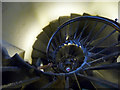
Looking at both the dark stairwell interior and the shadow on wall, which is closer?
the dark stairwell interior

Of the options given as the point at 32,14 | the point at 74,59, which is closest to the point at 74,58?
the point at 74,59

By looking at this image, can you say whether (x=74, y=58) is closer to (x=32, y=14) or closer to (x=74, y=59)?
(x=74, y=59)

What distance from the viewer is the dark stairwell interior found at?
1.29 meters

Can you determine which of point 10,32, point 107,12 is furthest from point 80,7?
point 10,32

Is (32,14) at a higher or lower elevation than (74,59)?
higher

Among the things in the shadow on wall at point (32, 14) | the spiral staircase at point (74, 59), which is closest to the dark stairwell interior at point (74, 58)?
the spiral staircase at point (74, 59)

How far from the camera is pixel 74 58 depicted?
3.63 m

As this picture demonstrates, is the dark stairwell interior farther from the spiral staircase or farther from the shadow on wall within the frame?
the shadow on wall

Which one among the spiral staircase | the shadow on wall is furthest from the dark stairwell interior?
the shadow on wall

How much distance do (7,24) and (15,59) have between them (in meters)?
2.53

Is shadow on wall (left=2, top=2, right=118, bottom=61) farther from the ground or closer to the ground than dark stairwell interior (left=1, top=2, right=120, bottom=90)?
farther from the ground

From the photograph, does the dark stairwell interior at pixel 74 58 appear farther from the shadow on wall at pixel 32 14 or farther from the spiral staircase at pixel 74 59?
the shadow on wall at pixel 32 14

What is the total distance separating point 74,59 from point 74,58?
0.14 feet

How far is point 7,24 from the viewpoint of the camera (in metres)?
3.44
